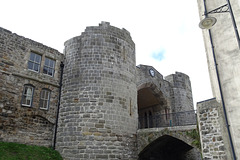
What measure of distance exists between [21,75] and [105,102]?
451cm

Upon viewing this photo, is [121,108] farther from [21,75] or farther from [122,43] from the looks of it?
[21,75]

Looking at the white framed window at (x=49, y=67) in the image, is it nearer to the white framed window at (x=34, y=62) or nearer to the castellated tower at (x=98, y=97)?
the white framed window at (x=34, y=62)

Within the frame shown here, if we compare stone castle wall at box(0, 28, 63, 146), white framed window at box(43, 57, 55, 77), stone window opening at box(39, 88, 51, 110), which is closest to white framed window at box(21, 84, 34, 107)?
stone castle wall at box(0, 28, 63, 146)

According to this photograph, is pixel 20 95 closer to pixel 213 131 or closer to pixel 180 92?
pixel 213 131

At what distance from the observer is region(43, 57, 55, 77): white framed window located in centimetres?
1235

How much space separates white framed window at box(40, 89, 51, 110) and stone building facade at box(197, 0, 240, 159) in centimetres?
836

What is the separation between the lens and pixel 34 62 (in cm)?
1202

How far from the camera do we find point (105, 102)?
36.9 feet

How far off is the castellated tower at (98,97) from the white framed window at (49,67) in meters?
0.75

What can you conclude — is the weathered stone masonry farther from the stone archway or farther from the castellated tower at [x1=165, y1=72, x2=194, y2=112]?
the castellated tower at [x1=165, y1=72, x2=194, y2=112]

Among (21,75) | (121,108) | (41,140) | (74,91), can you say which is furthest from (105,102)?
(21,75)

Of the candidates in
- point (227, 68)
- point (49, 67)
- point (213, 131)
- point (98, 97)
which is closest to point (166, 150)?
point (98, 97)

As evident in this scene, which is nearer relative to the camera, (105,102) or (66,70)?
(105,102)

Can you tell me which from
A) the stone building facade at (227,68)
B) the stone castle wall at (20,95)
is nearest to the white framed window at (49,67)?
the stone castle wall at (20,95)
